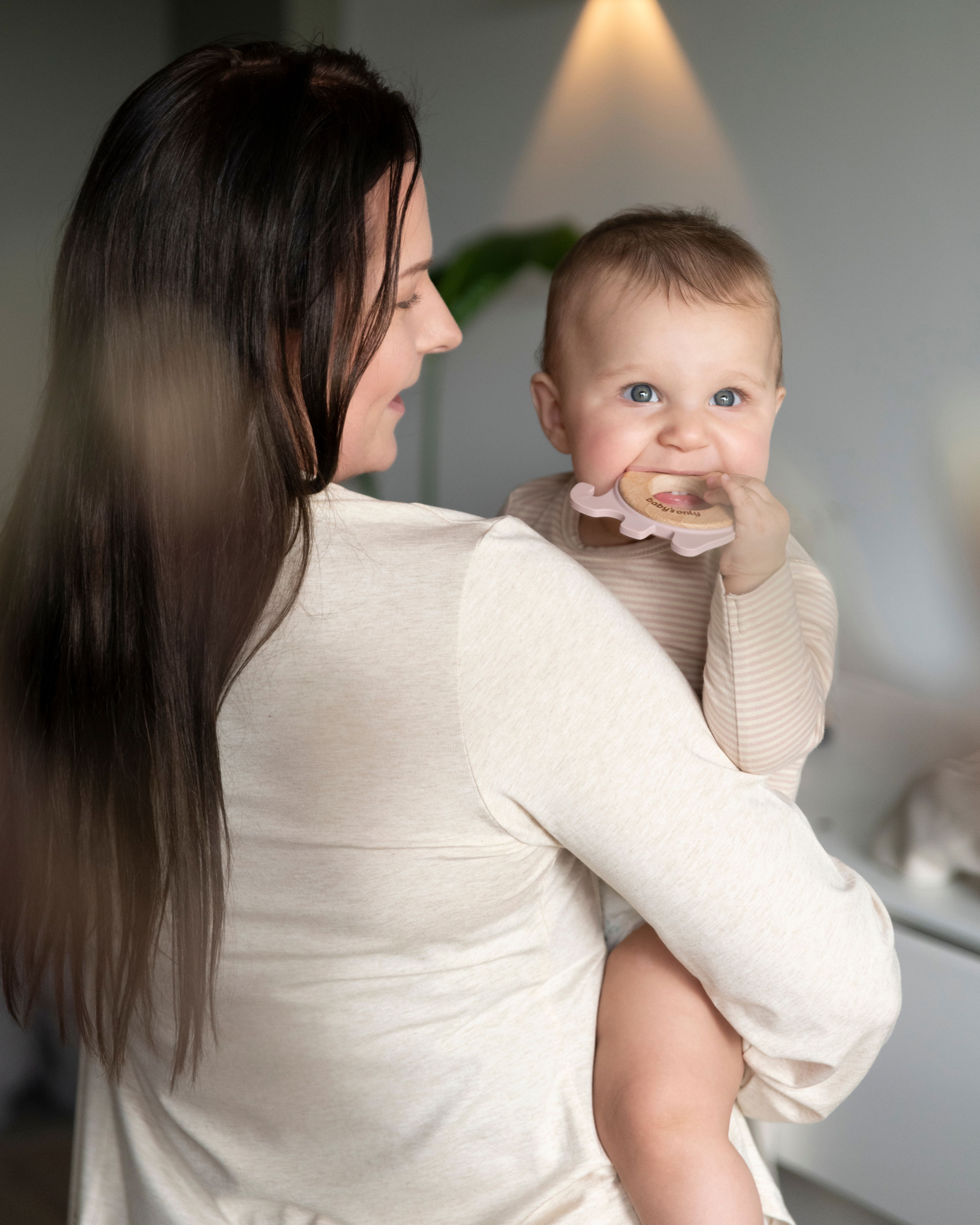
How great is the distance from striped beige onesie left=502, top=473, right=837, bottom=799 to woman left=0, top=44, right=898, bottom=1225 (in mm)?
88

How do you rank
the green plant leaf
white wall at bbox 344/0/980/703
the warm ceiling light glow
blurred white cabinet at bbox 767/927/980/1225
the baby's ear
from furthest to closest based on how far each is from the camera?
the green plant leaf < the warm ceiling light glow < white wall at bbox 344/0/980/703 < blurred white cabinet at bbox 767/927/980/1225 < the baby's ear

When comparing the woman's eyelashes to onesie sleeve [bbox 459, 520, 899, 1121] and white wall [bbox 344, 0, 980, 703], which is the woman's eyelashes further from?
white wall [bbox 344, 0, 980, 703]

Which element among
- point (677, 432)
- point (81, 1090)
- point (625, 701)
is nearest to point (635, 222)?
point (677, 432)

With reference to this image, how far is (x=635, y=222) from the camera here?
3.03 ft

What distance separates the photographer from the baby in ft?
2.24

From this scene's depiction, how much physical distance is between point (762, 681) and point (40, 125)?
1.94m

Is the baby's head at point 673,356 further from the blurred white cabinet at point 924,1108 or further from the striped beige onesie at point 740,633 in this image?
the blurred white cabinet at point 924,1108

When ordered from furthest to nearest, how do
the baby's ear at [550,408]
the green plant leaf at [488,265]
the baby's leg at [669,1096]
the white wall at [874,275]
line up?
the green plant leaf at [488,265]
the white wall at [874,275]
the baby's ear at [550,408]
the baby's leg at [669,1096]

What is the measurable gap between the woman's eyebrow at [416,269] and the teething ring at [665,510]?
0.24 metres

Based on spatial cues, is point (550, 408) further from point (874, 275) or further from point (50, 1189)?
point (50, 1189)

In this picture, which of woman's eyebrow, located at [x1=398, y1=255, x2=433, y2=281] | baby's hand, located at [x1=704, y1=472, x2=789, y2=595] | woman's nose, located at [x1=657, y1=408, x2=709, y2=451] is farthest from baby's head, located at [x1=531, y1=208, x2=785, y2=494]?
woman's eyebrow, located at [x1=398, y1=255, x2=433, y2=281]

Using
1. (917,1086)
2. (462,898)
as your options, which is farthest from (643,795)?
(917,1086)

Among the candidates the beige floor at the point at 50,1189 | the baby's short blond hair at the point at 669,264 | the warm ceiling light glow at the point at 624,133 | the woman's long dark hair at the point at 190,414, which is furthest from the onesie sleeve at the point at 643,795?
the warm ceiling light glow at the point at 624,133

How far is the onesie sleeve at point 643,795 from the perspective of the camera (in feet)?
1.73
